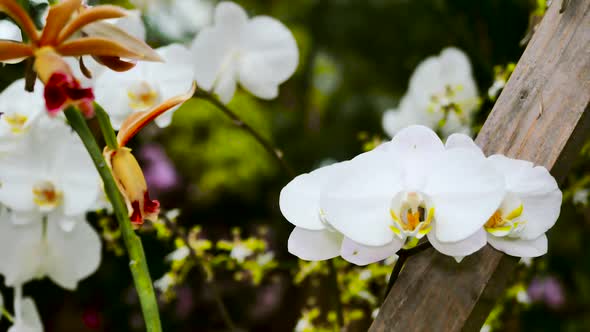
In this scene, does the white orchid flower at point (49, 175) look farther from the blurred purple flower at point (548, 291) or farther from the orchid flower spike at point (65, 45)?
the blurred purple flower at point (548, 291)

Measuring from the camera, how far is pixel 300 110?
2.35 m

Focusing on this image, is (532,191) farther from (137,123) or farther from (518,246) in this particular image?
(137,123)

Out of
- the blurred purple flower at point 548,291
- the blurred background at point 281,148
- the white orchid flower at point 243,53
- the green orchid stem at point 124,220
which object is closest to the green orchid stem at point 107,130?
the green orchid stem at point 124,220

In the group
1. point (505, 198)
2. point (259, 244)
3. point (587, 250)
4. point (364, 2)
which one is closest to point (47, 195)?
point (259, 244)

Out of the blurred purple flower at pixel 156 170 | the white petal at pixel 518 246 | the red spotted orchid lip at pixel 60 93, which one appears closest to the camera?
the red spotted orchid lip at pixel 60 93

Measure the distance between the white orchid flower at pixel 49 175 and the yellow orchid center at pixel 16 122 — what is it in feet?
0.05

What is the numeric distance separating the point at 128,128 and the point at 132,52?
0.05m

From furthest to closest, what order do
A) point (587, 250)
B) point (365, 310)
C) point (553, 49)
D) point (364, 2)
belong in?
point (364, 2) → point (587, 250) → point (365, 310) → point (553, 49)

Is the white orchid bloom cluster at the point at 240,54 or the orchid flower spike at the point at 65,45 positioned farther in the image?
the white orchid bloom cluster at the point at 240,54

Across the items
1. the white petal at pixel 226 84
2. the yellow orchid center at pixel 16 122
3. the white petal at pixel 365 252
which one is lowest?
the white petal at pixel 226 84

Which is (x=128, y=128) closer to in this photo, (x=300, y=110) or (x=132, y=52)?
(x=132, y=52)

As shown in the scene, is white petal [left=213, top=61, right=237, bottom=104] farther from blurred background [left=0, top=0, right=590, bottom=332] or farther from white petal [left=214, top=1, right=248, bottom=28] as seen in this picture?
blurred background [left=0, top=0, right=590, bottom=332]

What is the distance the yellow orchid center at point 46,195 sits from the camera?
2.02 ft

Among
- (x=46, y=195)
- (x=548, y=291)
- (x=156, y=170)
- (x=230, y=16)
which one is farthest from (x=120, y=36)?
(x=548, y=291)
